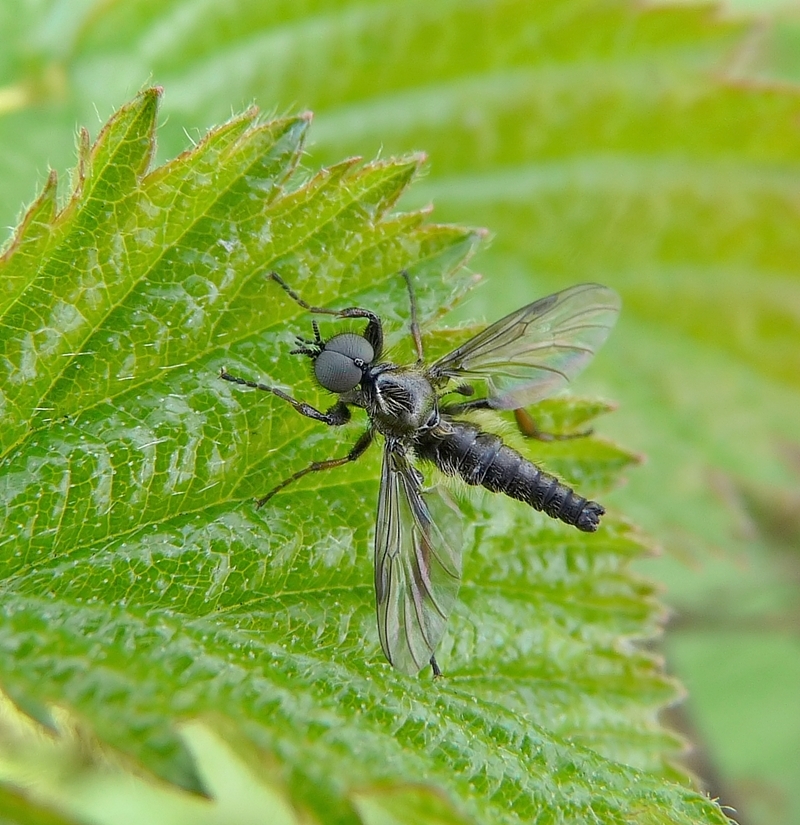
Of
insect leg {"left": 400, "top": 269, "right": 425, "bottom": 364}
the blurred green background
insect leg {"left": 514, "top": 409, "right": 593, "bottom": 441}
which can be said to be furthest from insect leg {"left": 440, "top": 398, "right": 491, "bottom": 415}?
the blurred green background

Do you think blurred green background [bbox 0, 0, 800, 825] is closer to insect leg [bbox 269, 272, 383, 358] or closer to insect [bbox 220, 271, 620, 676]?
insect [bbox 220, 271, 620, 676]

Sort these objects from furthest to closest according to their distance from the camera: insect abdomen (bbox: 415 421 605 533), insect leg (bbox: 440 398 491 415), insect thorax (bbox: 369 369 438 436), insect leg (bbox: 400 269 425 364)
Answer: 1. insect leg (bbox: 440 398 491 415)
2. insect thorax (bbox: 369 369 438 436)
3. insect abdomen (bbox: 415 421 605 533)
4. insect leg (bbox: 400 269 425 364)

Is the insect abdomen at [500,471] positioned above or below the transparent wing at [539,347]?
below

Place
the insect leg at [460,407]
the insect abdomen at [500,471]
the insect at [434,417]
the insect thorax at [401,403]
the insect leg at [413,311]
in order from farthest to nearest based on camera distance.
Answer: the insect leg at [460,407], the insect thorax at [401,403], the insect abdomen at [500,471], the insect leg at [413,311], the insect at [434,417]

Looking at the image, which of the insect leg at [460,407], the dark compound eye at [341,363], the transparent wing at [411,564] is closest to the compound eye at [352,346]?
the dark compound eye at [341,363]

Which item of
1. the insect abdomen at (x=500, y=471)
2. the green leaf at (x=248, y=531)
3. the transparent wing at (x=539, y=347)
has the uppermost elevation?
the transparent wing at (x=539, y=347)

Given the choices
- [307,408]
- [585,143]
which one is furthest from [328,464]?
[585,143]

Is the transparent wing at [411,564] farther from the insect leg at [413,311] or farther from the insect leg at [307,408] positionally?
the insect leg at [413,311]
